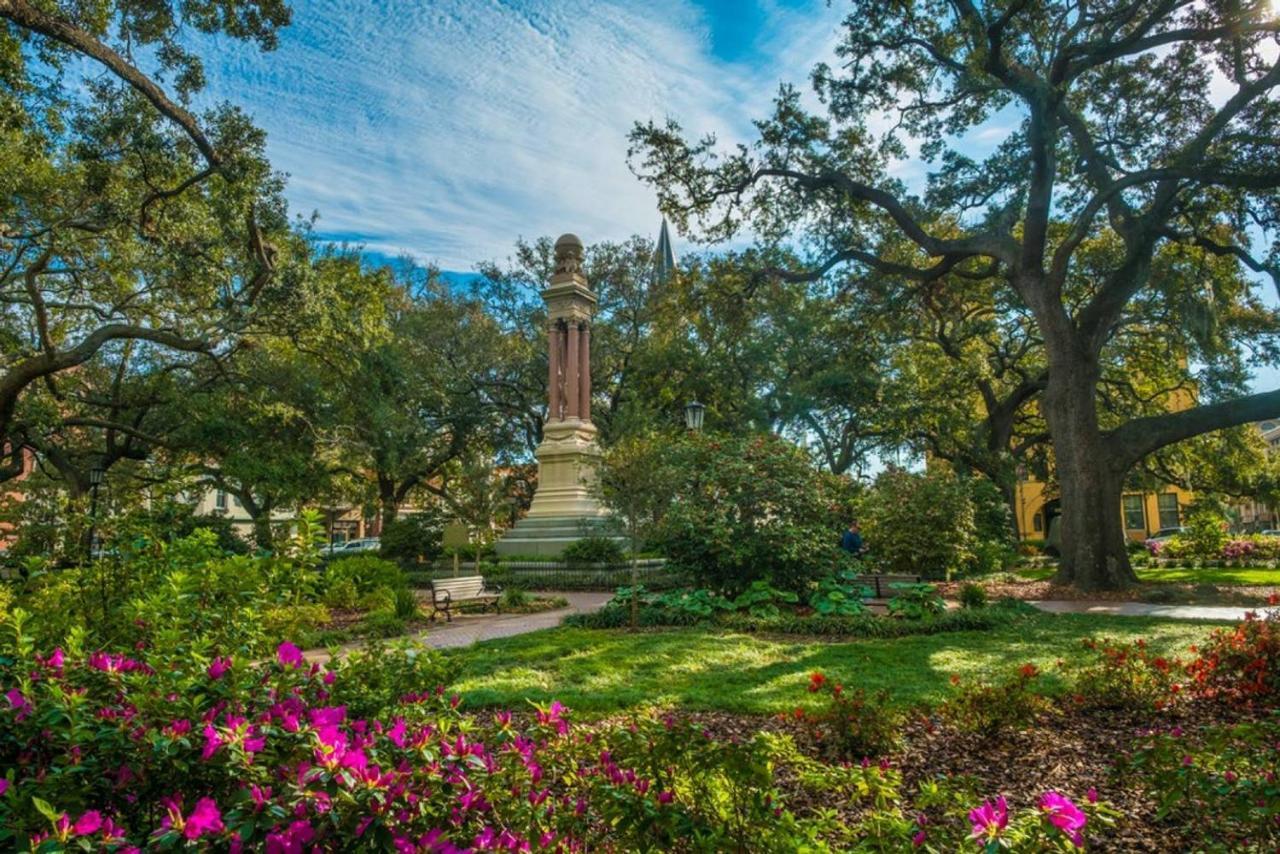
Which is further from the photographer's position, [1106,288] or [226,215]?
[1106,288]

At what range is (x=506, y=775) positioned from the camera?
2506 mm

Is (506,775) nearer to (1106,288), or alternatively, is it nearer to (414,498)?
(1106,288)

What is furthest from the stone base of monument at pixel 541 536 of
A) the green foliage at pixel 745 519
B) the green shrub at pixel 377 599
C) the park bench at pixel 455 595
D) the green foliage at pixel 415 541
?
the green foliage at pixel 745 519

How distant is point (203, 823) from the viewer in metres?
1.69

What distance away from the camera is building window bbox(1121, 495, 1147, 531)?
48406 millimetres

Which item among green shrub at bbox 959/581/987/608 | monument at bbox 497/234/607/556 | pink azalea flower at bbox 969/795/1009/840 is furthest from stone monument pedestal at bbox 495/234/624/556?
pink azalea flower at bbox 969/795/1009/840

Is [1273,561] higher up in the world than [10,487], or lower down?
lower down

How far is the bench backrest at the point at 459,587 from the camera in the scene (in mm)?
12895

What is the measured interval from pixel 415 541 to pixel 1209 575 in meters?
23.0

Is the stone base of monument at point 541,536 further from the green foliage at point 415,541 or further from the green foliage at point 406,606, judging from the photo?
the green foliage at point 406,606

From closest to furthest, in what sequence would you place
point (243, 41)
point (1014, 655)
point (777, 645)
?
point (1014, 655) < point (777, 645) < point (243, 41)

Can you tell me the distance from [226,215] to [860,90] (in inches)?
524

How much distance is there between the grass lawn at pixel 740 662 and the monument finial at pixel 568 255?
17142mm

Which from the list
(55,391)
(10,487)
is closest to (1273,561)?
(55,391)
